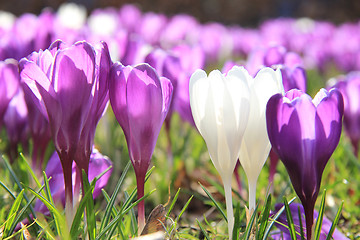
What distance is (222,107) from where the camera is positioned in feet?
3.27

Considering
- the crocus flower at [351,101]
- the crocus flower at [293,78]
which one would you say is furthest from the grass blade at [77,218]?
the crocus flower at [351,101]

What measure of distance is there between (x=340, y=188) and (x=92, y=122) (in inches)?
48.9

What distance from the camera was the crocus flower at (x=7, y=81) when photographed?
1.39 metres

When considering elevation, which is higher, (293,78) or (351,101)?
(293,78)

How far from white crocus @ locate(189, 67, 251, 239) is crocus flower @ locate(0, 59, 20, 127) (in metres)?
0.62

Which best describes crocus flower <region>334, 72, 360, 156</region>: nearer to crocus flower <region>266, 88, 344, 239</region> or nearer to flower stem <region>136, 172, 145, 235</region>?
crocus flower <region>266, 88, 344, 239</region>

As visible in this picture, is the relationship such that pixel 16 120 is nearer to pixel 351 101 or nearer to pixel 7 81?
pixel 7 81

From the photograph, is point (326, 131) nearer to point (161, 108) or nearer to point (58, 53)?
point (161, 108)

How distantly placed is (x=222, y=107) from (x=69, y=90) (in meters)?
0.30

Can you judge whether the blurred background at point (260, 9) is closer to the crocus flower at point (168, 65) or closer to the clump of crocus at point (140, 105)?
the crocus flower at point (168, 65)

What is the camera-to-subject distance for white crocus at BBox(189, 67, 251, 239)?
39.0 inches

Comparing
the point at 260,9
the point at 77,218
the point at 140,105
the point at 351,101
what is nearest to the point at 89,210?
the point at 77,218

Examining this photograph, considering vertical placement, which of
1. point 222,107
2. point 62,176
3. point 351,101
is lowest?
point 62,176

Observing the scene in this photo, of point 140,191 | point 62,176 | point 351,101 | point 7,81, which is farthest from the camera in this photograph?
point 351,101
